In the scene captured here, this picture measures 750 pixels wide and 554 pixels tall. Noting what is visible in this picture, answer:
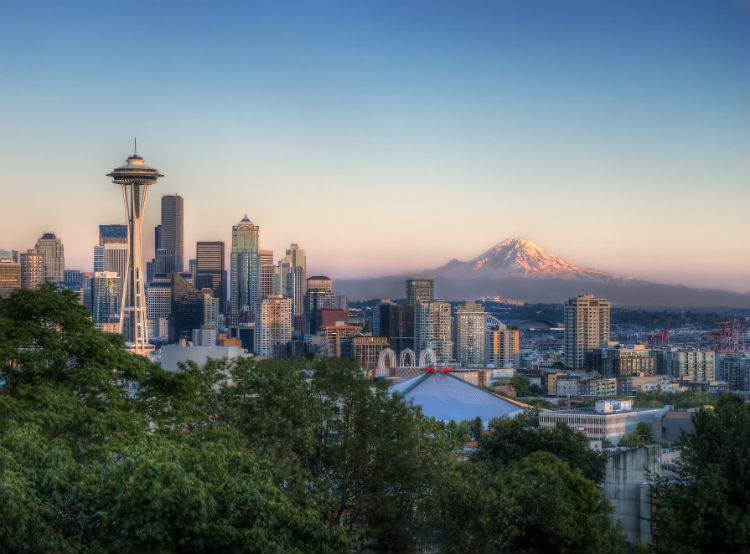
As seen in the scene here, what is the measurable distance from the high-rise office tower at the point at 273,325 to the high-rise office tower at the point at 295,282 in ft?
7.66

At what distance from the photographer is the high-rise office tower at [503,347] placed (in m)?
38.3

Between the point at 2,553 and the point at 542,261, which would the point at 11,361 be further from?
the point at 542,261

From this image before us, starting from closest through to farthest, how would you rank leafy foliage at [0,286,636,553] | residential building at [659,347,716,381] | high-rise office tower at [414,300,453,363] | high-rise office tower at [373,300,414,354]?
leafy foliage at [0,286,636,553]
residential building at [659,347,716,381]
high-rise office tower at [414,300,453,363]
high-rise office tower at [373,300,414,354]

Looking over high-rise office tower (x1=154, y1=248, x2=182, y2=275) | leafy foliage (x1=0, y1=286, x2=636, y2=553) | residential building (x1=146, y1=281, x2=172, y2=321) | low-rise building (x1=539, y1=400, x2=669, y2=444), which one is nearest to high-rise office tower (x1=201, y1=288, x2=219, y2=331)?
residential building (x1=146, y1=281, x2=172, y2=321)

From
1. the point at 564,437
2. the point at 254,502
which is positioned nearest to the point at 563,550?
the point at 254,502

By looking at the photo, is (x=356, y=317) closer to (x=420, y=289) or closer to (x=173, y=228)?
(x=420, y=289)

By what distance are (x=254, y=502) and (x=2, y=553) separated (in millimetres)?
725

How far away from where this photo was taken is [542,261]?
28859mm

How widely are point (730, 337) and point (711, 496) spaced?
31105 millimetres

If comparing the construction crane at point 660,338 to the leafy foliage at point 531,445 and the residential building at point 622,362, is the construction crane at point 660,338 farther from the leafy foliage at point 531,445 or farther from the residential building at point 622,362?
the leafy foliage at point 531,445

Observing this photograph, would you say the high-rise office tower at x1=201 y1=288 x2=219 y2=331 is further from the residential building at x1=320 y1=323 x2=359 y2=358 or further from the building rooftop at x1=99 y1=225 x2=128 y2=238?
Result: the residential building at x1=320 y1=323 x2=359 y2=358

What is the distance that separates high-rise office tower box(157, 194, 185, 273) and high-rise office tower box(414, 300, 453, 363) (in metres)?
20.2

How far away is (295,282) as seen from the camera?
47219mm

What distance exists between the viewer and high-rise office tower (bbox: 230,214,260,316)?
47.6 metres
